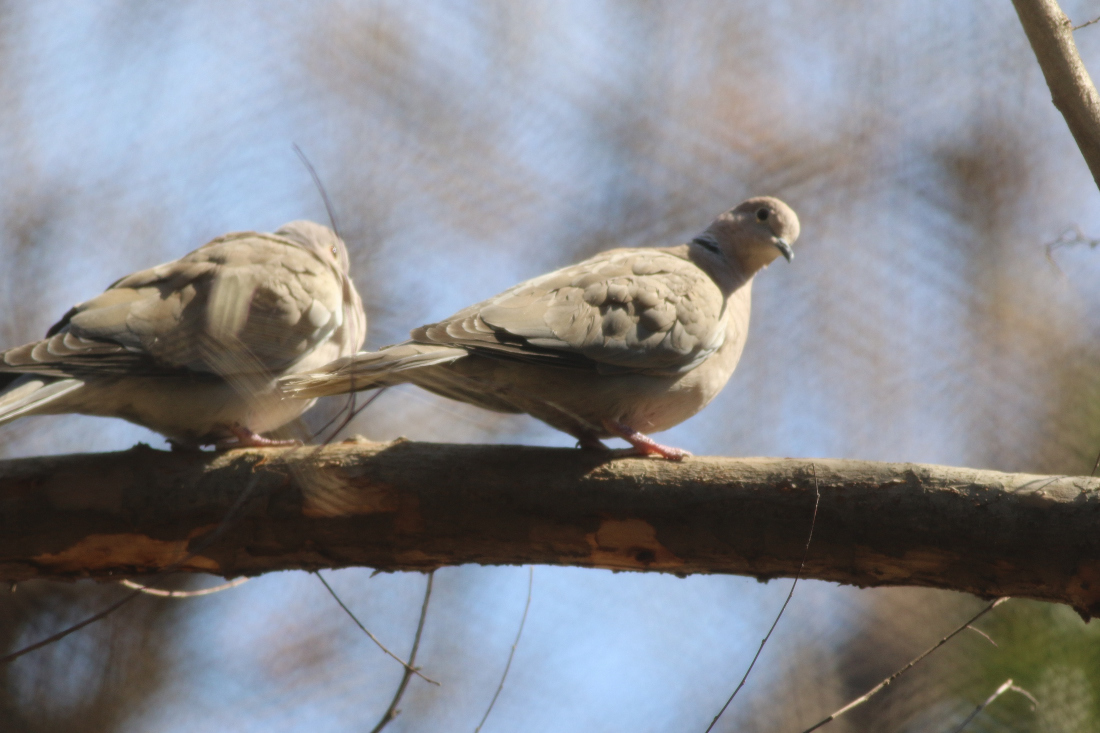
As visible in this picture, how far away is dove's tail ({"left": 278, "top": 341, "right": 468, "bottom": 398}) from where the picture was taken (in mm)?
2660

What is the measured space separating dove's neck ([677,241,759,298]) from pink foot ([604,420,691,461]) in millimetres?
882

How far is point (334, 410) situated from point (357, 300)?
538mm

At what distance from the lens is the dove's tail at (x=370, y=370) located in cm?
266

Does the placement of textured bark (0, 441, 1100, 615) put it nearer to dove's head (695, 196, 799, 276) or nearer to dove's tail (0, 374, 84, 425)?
dove's tail (0, 374, 84, 425)

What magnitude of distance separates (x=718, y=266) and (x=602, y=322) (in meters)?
0.94

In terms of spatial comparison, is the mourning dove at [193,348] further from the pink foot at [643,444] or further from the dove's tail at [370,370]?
the pink foot at [643,444]

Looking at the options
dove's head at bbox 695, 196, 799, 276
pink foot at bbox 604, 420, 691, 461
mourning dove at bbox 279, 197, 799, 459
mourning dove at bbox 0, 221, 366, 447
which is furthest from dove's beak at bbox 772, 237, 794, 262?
mourning dove at bbox 0, 221, 366, 447

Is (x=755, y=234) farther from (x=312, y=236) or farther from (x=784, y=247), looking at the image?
(x=312, y=236)

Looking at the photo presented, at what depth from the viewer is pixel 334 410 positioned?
12.3 feet

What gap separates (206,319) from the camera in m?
3.37

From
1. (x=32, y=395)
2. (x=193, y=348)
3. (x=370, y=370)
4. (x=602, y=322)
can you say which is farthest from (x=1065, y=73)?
(x=32, y=395)

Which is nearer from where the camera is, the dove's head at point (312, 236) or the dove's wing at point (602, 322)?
the dove's wing at point (602, 322)

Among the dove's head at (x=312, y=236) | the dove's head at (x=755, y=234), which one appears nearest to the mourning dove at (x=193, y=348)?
the dove's head at (x=312, y=236)

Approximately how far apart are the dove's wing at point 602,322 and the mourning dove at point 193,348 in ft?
2.48
